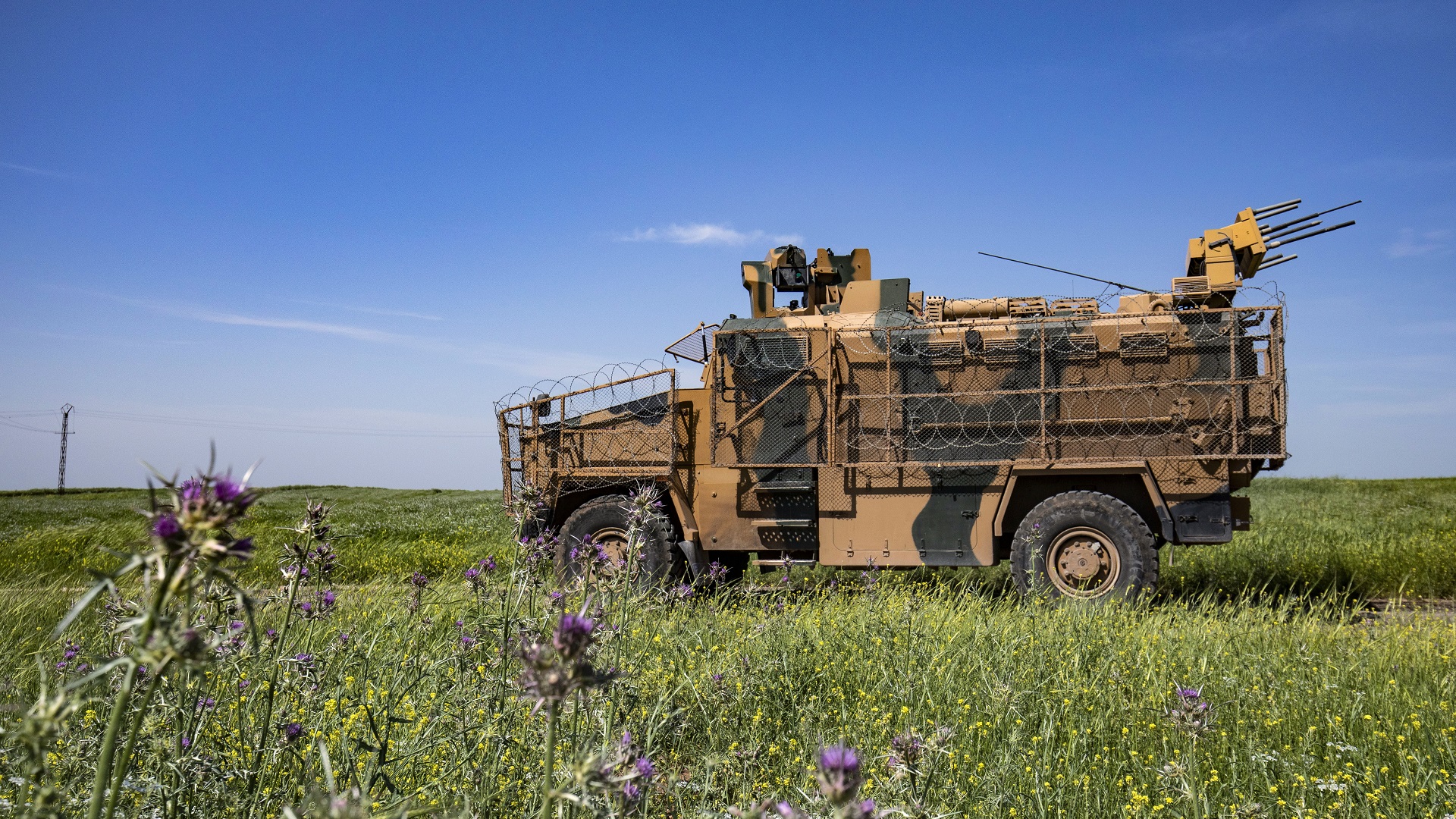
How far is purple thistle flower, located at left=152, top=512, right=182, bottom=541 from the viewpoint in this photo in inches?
32.0

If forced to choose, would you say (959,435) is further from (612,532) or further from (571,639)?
(571,639)

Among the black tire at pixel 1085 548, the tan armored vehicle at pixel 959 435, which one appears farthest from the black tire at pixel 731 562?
the black tire at pixel 1085 548

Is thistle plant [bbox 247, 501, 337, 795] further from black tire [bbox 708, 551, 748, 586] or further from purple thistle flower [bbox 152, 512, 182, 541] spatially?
black tire [bbox 708, 551, 748, 586]

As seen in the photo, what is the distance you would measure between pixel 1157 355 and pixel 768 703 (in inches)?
213

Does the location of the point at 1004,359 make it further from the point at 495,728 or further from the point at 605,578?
the point at 495,728

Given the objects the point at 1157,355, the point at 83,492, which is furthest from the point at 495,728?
the point at 83,492

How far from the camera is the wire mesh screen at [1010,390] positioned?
738cm

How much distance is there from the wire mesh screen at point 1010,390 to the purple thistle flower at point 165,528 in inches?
296

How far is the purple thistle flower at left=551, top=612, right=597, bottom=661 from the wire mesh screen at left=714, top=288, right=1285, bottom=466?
7159 mm

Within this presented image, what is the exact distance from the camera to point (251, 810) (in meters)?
2.15

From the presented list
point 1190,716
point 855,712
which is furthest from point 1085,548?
point 1190,716

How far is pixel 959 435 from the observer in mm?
7980

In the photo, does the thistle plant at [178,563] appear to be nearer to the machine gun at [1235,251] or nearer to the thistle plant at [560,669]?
the thistle plant at [560,669]

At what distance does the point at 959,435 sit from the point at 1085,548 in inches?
56.3
